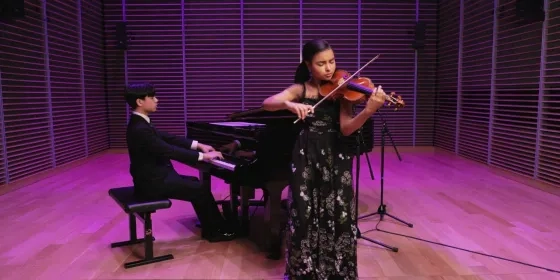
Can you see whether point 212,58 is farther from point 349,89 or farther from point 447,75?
point 349,89

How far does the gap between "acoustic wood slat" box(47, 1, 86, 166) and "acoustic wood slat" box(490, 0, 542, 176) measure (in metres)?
6.15

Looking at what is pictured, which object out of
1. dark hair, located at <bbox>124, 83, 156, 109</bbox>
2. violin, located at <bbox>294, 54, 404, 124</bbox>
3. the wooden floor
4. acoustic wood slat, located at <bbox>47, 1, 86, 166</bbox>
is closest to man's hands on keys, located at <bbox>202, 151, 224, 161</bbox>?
dark hair, located at <bbox>124, 83, 156, 109</bbox>

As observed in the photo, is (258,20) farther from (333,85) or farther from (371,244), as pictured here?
(333,85)

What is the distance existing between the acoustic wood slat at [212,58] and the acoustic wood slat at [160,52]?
123 millimetres

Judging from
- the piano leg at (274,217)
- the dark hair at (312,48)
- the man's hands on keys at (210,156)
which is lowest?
the piano leg at (274,217)

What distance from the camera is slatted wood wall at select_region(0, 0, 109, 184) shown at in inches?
213

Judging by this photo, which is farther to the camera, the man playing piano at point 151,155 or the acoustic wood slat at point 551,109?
the acoustic wood slat at point 551,109

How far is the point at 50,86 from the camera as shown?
614cm

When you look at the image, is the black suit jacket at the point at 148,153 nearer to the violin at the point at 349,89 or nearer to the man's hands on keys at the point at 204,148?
the man's hands on keys at the point at 204,148

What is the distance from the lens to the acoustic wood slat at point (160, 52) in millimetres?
→ 7910

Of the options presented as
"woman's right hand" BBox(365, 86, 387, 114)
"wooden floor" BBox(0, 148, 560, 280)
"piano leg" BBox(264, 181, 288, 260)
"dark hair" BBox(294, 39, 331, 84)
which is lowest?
"wooden floor" BBox(0, 148, 560, 280)

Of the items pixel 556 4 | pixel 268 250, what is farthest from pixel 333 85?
pixel 556 4

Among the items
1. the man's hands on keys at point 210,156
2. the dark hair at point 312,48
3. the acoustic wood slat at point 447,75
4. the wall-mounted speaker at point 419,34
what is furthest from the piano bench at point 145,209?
the wall-mounted speaker at point 419,34

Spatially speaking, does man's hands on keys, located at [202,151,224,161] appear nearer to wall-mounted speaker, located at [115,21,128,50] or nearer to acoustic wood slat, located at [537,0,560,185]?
acoustic wood slat, located at [537,0,560,185]
